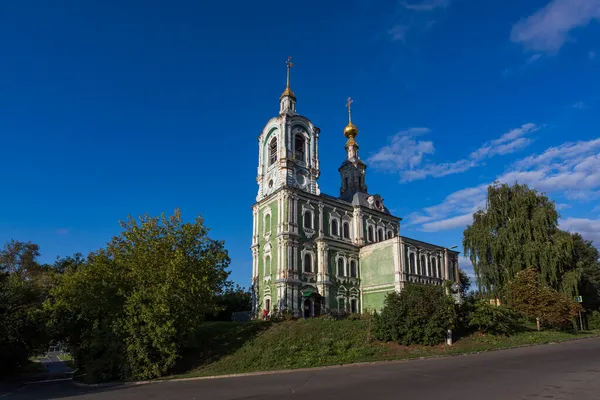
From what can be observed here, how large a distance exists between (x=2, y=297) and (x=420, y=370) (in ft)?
73.2

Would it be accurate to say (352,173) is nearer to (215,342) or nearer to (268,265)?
(268,265)

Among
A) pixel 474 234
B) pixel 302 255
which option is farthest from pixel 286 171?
pixel 474 234

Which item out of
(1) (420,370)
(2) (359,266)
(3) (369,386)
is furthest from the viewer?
(2) (359,266)

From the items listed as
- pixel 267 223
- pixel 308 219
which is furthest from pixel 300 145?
pixel 267 223

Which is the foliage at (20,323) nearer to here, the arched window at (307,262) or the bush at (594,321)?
the arched window at (307,262)

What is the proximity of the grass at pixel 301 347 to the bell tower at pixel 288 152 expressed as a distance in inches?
676

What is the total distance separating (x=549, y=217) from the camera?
34156 millimetres

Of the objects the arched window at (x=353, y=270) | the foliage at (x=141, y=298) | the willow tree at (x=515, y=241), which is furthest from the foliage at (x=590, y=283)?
the foliage at (x=141, y=298)

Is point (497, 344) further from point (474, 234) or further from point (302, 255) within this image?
point (302, 255)

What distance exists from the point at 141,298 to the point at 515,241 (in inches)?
1132

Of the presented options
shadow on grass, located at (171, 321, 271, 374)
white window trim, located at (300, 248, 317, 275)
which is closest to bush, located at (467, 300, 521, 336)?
shadow on grass, located at (171, 321, 271, 374)

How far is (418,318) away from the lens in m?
21.1

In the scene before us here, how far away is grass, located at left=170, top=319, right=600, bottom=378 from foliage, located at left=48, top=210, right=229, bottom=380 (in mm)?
1862

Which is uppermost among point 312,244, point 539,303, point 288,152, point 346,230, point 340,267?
point 288,152
